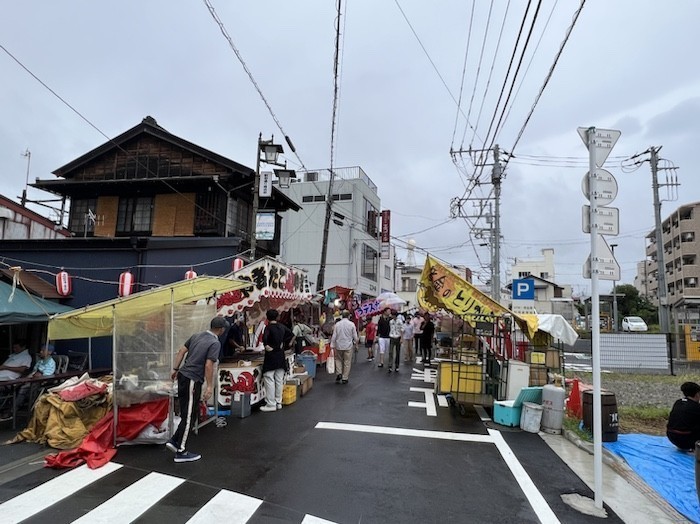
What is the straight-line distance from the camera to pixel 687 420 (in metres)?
6.68

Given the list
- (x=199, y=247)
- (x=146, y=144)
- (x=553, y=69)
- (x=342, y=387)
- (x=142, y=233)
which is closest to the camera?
(x=553, y=69)

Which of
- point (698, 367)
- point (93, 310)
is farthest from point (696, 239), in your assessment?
point (93, 310)

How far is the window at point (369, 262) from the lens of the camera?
33.0 metres

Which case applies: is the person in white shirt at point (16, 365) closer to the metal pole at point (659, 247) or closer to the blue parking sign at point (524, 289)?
the blue parking sign at point (524, 289)

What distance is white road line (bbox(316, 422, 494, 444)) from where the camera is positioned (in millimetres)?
7238

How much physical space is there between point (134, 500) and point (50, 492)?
104cm

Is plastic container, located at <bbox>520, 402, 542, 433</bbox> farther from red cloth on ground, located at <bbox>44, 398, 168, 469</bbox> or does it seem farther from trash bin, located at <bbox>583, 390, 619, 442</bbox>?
red cloth on ground, located at <bbox>44, 398, 168, 469</bbox>

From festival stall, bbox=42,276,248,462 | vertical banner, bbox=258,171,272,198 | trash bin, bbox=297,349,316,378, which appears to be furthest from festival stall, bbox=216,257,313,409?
vertical banner, bbox=258,171,272,198

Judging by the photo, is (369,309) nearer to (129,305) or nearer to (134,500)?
(129,305)

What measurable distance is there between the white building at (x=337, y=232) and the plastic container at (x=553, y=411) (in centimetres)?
2283

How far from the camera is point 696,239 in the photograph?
49.5 metres

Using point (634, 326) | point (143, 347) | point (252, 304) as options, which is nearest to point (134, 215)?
point (252, 304)

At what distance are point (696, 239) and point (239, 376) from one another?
195 feet

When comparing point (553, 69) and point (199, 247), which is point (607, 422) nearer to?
point (553, 69)
